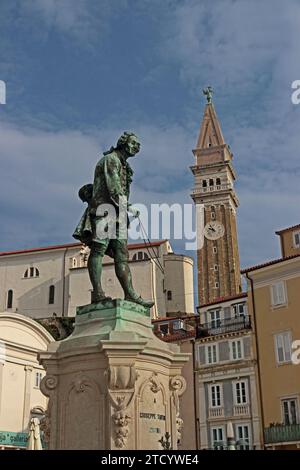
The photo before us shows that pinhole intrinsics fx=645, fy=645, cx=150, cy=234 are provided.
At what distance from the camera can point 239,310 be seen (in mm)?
37906

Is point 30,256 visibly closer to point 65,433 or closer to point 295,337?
point 295,337

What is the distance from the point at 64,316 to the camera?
69.9 m

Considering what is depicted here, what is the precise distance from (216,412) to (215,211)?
6634 cm

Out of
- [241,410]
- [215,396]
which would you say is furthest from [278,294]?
[215,396]

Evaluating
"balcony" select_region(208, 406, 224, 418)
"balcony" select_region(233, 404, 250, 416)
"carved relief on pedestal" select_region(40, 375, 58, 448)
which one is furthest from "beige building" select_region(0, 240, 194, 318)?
"carved relief on pedestal" select_region(40, 375, 58, 448)

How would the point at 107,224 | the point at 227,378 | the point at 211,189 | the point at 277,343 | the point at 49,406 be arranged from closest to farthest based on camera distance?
the point at 49,406 < the point at 107,224 < the point at 277,343 < the point at 227,378 < the point at 211,189

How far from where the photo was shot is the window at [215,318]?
1528 inches

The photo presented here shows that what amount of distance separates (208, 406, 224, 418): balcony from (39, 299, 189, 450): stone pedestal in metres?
26.8

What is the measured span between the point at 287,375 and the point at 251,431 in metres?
3.89

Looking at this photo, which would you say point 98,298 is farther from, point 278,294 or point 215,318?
point 215,318

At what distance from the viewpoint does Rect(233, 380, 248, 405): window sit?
114 ft

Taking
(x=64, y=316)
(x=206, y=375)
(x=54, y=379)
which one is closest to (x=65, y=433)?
(x=54, y=379)

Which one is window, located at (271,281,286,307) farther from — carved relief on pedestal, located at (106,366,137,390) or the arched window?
the arched window

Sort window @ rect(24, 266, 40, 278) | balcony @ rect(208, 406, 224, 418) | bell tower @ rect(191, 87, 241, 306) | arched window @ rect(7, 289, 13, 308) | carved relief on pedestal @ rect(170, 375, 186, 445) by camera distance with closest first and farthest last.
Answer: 1. carved relief on pedestal @ rect(170, 375, 186, 445)
2. balcony @ rect(208, 406, 224, 418)
3. arched window @ rect(7, 289, 13, 308)
4. window @ rect(24, 266, 40, 278)
5. bell tower @ rect(191, 87, 241, 306)
